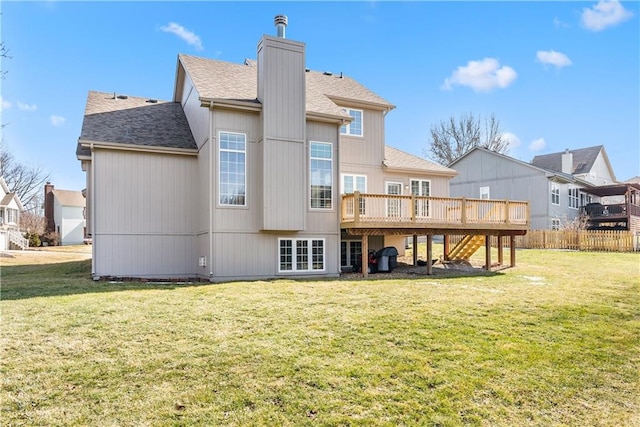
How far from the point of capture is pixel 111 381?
5066 millimetres

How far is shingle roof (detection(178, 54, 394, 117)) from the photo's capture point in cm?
1363

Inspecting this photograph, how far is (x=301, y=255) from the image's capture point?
13891 millimetres

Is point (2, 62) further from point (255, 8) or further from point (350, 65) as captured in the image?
point (350, 65)

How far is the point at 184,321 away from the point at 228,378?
2.44 m

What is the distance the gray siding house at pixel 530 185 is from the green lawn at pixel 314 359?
2247 centimetres

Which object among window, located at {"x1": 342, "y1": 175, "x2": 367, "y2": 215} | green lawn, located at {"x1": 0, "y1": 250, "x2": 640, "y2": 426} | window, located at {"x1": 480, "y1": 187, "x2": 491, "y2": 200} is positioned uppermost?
window, located at {"x1": 480, "y1": 187, "x2": 491, "y2": 200}

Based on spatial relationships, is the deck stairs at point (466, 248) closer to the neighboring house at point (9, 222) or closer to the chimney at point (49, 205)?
the neighboring house at point (9, 222)

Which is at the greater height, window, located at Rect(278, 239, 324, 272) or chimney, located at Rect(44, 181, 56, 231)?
chimney, located at Rect(44, 181, 56, 231)

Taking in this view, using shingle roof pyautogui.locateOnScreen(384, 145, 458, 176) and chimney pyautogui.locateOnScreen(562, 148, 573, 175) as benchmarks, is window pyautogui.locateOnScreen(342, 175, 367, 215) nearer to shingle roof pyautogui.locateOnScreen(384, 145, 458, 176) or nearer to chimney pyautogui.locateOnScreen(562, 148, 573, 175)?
shingle roof pyautogui.locateOnScreen(384, 145, 458, 176)

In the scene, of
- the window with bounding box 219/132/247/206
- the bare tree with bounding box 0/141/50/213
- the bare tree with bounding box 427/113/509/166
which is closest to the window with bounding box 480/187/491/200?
the bare tree with bounding box 427/113/509/166

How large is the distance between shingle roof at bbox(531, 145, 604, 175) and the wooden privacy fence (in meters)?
14.6

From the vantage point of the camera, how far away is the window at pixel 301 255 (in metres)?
13.6

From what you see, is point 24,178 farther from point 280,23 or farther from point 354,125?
point 280,23

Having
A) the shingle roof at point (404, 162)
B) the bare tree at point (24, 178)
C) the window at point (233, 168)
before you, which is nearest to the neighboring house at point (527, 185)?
the shingle roof at point (404, 162)
